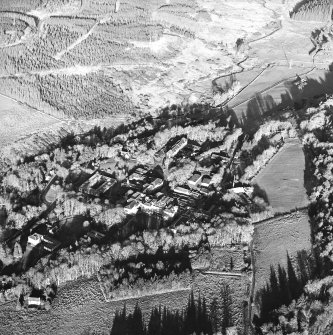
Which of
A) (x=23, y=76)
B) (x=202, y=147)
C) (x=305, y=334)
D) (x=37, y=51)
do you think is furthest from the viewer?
(x=37, y=51)

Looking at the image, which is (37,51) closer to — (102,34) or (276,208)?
(102,34)

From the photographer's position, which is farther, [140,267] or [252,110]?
[252,110]

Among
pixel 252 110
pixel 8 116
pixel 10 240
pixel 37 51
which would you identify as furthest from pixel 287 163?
pixel 37 51

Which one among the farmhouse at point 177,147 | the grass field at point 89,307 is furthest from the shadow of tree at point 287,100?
the grass field at point 89,307

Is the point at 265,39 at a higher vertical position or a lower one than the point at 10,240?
higher

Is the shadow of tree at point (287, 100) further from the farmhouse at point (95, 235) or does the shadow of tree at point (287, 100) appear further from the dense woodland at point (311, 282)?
the farmhouse at point (95, 235)

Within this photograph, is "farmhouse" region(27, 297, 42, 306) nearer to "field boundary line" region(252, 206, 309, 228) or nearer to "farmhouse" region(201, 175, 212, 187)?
"field boundary line" region(252, 206, 309, 228)

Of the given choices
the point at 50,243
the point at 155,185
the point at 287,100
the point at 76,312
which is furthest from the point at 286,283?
the point at 287,100
